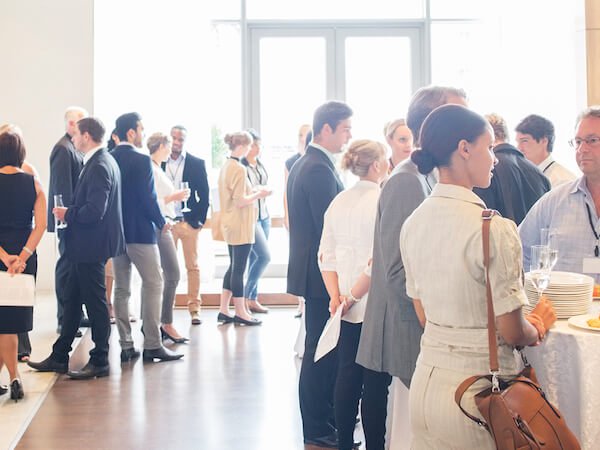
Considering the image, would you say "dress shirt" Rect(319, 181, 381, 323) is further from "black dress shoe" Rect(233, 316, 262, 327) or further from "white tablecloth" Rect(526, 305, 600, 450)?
"black dress shoe" Rect(233, 316, 262, 327)

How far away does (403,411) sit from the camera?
3.00 m

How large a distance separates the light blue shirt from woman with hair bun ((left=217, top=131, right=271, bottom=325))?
3611 millimetres

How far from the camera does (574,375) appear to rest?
2.31 m

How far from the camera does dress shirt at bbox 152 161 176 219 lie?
5.85 meters

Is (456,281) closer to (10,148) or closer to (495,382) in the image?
(495,382)

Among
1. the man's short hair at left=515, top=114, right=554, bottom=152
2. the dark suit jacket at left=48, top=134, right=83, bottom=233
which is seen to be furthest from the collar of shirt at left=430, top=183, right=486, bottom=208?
the dark suit jacket at left=48, top=134, right=83, bottom=233

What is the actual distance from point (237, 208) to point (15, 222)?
2.26m

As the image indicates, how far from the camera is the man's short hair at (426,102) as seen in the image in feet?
8.33

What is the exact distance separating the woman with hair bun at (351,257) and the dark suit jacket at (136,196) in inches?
86.0

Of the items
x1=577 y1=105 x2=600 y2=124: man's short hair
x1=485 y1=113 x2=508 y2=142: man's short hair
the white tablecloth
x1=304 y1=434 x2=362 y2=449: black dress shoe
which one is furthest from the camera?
x1=485 y1=113 x2=508 y2=142: man's short hair

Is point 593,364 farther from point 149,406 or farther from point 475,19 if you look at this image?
point 475,19

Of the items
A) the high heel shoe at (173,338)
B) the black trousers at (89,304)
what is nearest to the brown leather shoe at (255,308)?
the high heel shoe at (173,338)

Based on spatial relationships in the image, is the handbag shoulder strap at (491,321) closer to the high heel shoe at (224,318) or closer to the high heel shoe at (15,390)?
the high heel shoe at (15,390)

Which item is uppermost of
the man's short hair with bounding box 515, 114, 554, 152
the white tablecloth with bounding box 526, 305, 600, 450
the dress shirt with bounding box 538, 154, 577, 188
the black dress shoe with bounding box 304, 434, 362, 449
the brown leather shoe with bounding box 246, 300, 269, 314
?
the man's short hair with bounding box 515, 114, 554, 152
